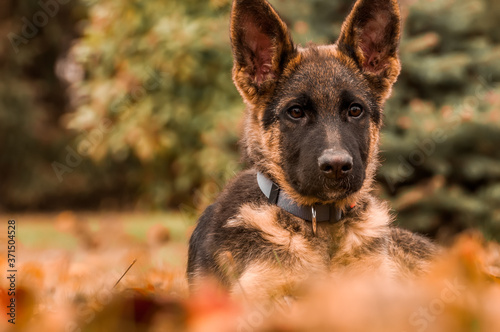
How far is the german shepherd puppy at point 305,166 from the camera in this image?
320 cm

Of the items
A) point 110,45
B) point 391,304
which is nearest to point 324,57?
point 391,304

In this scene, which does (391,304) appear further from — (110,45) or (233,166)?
(110,45)

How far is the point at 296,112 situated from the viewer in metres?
3.59

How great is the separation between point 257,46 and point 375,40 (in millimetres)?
902

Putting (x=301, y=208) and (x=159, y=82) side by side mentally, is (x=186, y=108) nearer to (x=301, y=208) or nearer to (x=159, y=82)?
(x=159, y=82)

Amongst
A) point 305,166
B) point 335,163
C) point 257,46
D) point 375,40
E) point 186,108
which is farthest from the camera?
point 186,108

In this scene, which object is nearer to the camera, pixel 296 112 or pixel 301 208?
pixel 301 208

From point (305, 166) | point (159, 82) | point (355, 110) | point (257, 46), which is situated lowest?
point (159, 82)

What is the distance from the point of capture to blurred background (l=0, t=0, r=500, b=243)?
7.25 meters

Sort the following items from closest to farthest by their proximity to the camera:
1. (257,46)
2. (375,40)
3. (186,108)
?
(257,46) → (375,40) → (186,108)

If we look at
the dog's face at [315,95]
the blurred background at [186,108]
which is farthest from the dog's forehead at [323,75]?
the blurred background at [186,108]

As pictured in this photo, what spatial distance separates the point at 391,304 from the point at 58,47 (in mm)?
23078

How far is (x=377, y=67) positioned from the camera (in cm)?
400

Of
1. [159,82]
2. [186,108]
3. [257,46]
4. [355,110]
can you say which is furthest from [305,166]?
[159,82]
